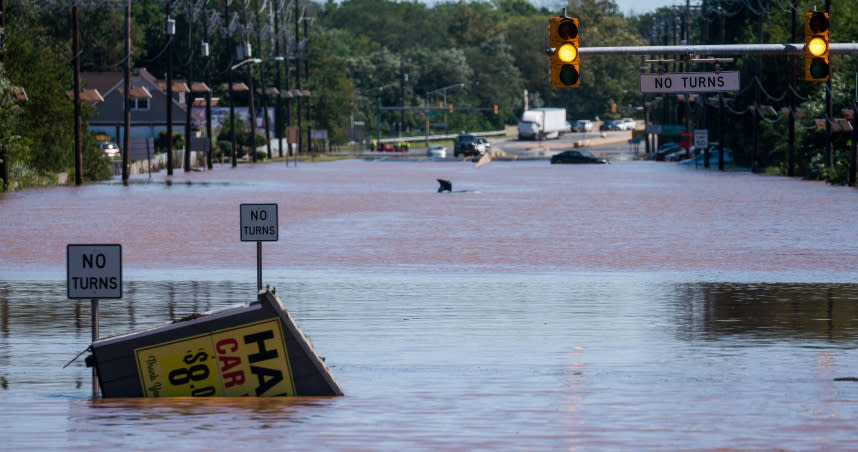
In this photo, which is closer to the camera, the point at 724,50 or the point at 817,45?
the point at 817,45

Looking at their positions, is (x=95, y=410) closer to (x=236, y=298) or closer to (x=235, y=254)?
(x=236, y=298)

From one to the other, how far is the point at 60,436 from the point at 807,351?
8.40 meters

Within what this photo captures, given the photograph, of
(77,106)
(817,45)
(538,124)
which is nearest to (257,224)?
(817,45)

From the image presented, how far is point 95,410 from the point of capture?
11.9 meters

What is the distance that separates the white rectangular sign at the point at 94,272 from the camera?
12812 millimetres

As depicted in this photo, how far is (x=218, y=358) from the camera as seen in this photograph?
12227mm

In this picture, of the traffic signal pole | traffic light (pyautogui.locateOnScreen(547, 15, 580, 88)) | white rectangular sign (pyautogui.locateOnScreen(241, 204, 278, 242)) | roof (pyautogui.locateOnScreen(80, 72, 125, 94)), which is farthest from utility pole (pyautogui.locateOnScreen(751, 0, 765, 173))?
white rectangular sign (pyautogui.locateOnScreen(241, 204, 278, 242))

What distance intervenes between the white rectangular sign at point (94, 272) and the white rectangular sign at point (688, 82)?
1571 centimetres

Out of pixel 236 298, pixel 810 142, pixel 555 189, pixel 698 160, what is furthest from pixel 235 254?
pixel 698 160

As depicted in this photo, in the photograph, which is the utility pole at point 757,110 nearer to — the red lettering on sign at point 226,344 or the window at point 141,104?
the window at point 141,104

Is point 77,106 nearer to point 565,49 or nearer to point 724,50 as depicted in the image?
point 565,49

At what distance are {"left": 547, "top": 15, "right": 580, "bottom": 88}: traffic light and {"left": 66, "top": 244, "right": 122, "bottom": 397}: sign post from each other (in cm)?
1322

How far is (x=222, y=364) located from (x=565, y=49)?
45.6 feet

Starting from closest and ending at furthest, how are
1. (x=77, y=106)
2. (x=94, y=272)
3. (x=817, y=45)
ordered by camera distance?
(x=94, y=272)
(x=817, y=45)
(x=77, y=106)
